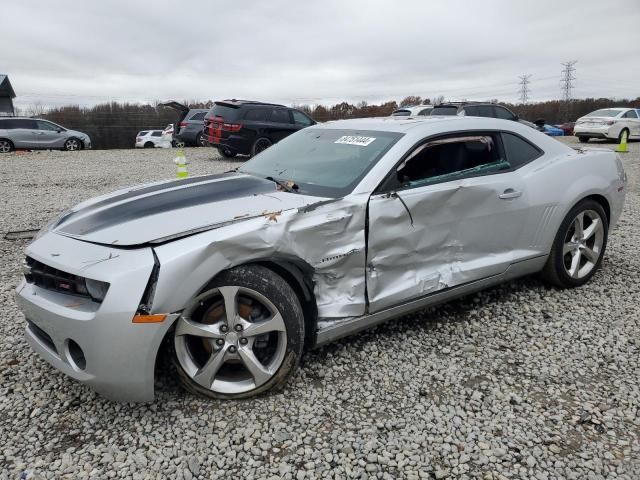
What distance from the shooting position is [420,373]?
289cm

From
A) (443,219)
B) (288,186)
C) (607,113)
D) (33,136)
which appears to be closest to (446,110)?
(607,113)

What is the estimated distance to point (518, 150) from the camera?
3.78 m

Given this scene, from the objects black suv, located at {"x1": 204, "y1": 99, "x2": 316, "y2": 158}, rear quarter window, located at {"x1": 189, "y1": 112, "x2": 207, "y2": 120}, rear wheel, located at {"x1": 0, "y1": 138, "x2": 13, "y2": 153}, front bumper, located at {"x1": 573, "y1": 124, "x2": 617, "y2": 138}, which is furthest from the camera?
rear quarter window, located at {"x1": 189, "y1": 112, "x2": 207, "y2": 120}

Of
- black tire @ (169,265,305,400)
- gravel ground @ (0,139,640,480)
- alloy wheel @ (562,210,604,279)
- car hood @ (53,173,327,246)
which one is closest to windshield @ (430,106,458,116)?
alloy wheel @ (562,210,604,279)

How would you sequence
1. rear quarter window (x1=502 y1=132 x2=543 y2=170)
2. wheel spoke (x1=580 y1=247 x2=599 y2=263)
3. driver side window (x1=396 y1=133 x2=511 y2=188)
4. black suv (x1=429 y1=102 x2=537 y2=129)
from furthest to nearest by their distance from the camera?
black suv (x1=429 y1=102 x2=537 y2=129)
wheel spoke (x1=580 y1=247 x2=599 y2=263)
rear quarter window (x1=502 y1=132 x2=543 y2=170)
driver side window (x1=396 y1=133 x2=511 y2=188)

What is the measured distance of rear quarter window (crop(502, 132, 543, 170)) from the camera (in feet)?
12.2

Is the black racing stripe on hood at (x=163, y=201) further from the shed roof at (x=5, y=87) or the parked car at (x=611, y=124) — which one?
the shed roof at (x=5, y=87)

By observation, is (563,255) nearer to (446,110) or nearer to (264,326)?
(264,326)

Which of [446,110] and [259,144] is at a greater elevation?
[446,110]

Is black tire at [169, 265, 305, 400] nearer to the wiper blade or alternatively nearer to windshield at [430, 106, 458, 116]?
the wiper blade

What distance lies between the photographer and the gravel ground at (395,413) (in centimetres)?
217

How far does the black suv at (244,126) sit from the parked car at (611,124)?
12208 mm

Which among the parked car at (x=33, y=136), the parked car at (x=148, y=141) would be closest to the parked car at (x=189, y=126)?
the parked car at (x=33, y=136)

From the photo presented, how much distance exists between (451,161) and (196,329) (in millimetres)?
2079
